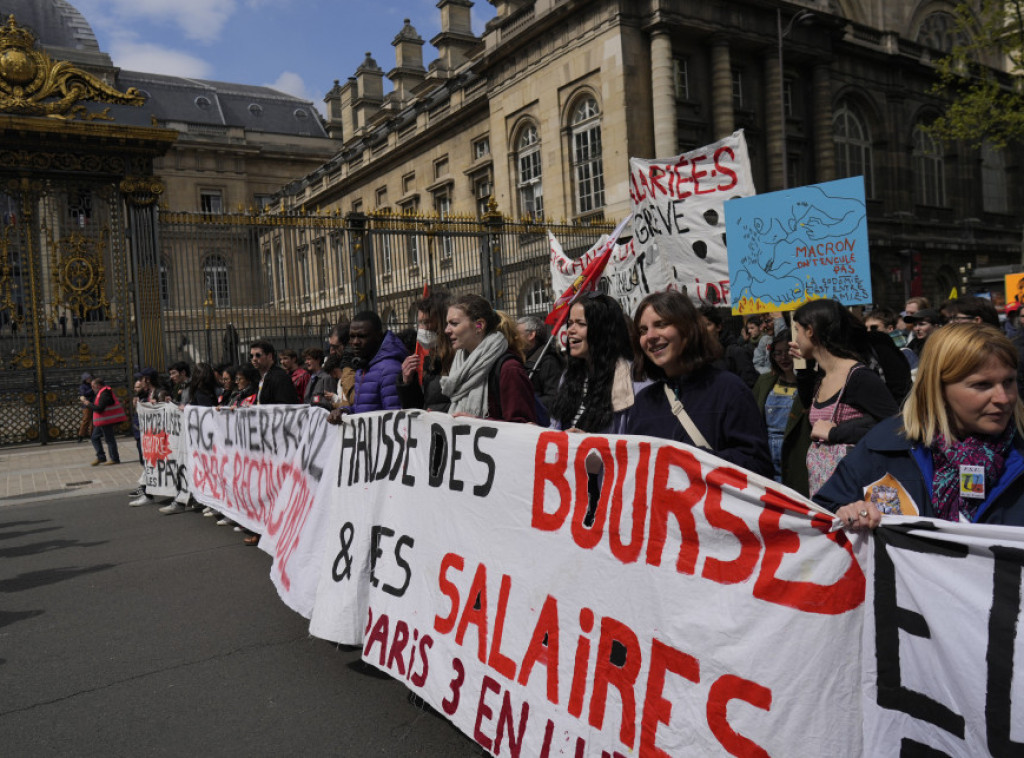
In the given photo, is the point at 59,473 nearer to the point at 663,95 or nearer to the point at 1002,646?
the point at 1002,646

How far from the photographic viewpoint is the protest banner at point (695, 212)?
7.88 metres

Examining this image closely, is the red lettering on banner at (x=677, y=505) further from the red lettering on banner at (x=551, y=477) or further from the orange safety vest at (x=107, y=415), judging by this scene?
the orange safety vest at (x=107, y=415)

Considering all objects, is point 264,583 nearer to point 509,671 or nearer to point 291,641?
point 291,641

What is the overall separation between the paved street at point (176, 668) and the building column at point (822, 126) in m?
25.6

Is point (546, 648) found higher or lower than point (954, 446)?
lower

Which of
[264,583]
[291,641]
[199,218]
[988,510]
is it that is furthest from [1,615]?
[199,218]

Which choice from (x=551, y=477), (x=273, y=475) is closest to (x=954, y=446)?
(x=551, y=477)

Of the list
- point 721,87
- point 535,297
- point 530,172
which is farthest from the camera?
point 530,172

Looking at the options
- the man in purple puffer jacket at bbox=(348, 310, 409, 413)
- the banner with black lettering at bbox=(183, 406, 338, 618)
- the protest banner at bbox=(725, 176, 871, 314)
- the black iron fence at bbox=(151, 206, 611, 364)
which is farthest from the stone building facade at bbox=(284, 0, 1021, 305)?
the man in purple puffer jacket at bbox=(348, 310, 409, 413)

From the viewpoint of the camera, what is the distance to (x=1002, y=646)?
1.89 meters

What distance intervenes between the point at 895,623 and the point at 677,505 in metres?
0.74

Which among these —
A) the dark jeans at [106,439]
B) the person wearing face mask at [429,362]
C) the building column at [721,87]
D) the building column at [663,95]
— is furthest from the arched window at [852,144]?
the person wearing face mask at [429,362]

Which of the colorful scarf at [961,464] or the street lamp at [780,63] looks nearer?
the colorful scarf at [961,464]

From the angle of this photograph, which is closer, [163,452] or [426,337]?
[426,337]
